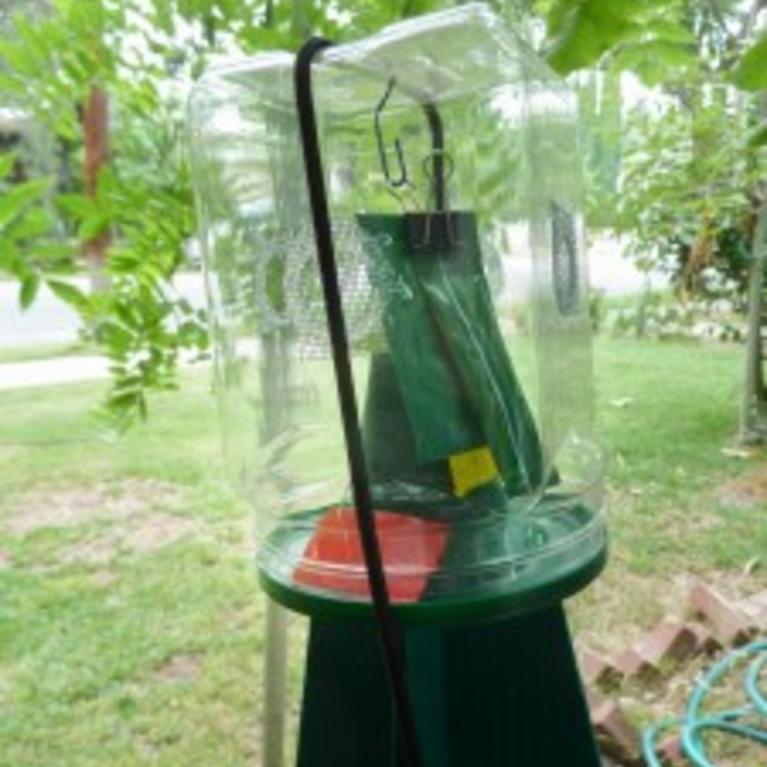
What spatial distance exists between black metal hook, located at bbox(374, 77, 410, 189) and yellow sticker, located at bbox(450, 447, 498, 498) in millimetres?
393

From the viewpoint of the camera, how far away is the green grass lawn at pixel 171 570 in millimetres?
1918

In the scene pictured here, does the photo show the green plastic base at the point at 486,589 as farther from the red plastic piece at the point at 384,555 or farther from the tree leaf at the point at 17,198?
the tree leaf at the point at 17,198

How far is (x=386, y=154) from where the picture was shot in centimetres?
111

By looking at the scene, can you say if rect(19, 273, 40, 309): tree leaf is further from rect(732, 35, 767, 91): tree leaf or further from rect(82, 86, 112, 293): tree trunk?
rect(732, 35, 767, 91): tree leaf

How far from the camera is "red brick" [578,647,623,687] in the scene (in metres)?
1.94

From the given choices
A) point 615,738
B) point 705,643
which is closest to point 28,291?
point 615,738

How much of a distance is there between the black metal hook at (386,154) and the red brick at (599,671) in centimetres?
128

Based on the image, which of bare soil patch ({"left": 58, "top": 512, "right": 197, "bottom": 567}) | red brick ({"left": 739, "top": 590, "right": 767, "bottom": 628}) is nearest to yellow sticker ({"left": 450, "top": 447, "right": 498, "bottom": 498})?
red brick ({"left": 739, "top": 590, "right": 767, "bottom": 628})

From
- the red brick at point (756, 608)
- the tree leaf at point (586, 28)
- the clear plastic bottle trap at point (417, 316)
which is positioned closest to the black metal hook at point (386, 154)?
the clear plastic bottle trap at point (417, 316)

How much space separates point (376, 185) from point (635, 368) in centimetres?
465

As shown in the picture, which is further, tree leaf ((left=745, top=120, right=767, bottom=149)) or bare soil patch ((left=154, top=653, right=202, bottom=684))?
bare soil patch ((left=154, top=653, right=202, bottom=684))

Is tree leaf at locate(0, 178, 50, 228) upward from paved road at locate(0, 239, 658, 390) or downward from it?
upward

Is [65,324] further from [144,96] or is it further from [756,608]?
[144,96]

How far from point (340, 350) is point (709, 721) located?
1.35 meters
